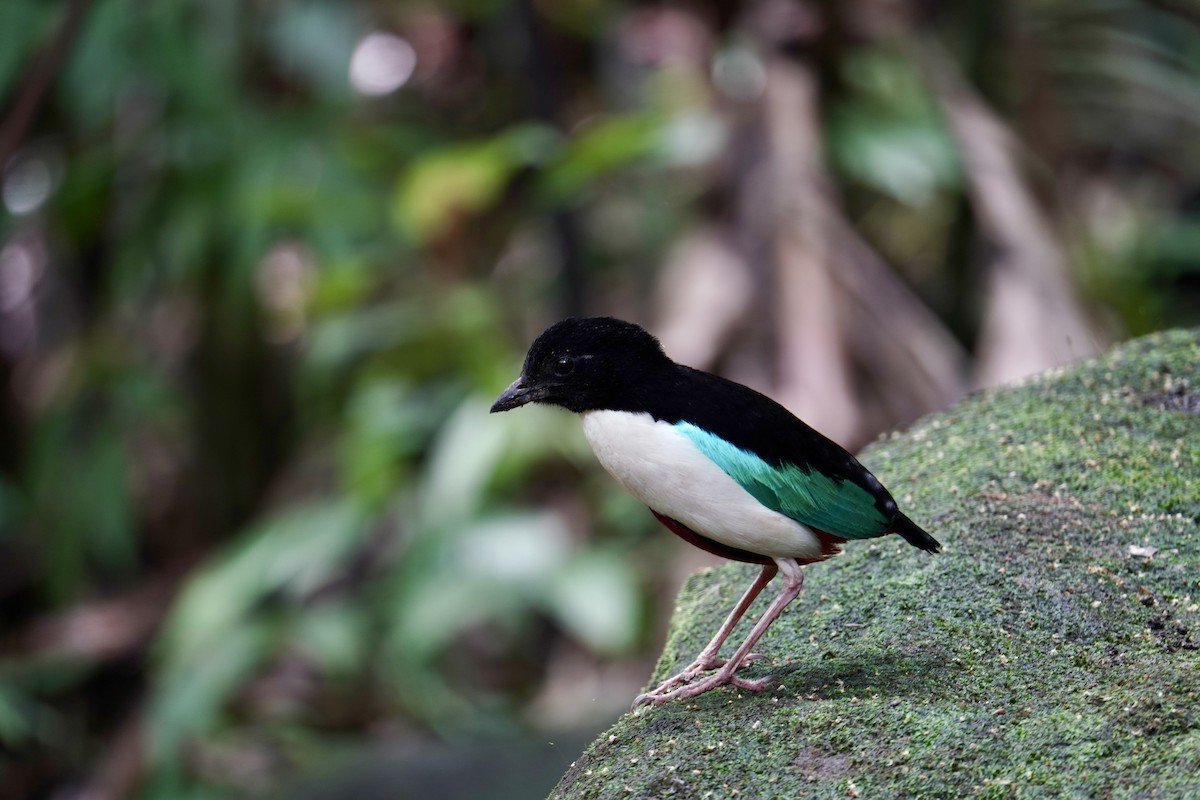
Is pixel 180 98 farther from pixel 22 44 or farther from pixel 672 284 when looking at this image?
pixel 672 284

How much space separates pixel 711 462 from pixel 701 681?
0.42 metres

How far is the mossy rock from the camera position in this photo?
195 cm

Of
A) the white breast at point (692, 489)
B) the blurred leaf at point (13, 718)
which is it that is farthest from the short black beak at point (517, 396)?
the blurred leaf at point (13, 718)

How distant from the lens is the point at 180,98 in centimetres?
711

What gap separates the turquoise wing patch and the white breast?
0.02 meters

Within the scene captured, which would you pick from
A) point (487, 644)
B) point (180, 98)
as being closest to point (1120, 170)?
point (487, 644)

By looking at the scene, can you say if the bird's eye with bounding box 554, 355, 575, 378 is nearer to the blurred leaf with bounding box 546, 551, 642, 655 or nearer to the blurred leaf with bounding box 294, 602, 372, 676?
the blurred leaf with bounding box 546, 551, 642, 655

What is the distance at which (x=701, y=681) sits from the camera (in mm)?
2332

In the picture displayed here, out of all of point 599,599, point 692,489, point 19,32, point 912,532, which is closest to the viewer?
point 692,489

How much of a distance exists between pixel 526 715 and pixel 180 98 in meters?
3.94

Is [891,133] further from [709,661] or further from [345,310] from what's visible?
[709,661]

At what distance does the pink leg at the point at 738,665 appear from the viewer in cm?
227

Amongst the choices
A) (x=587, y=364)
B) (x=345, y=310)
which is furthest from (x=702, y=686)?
(x=345, y=310)

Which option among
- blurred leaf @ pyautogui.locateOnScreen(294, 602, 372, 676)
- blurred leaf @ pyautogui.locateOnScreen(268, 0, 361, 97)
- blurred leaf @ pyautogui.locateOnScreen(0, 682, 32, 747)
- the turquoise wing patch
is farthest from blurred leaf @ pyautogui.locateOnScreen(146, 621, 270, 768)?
the turquoise wing patch
